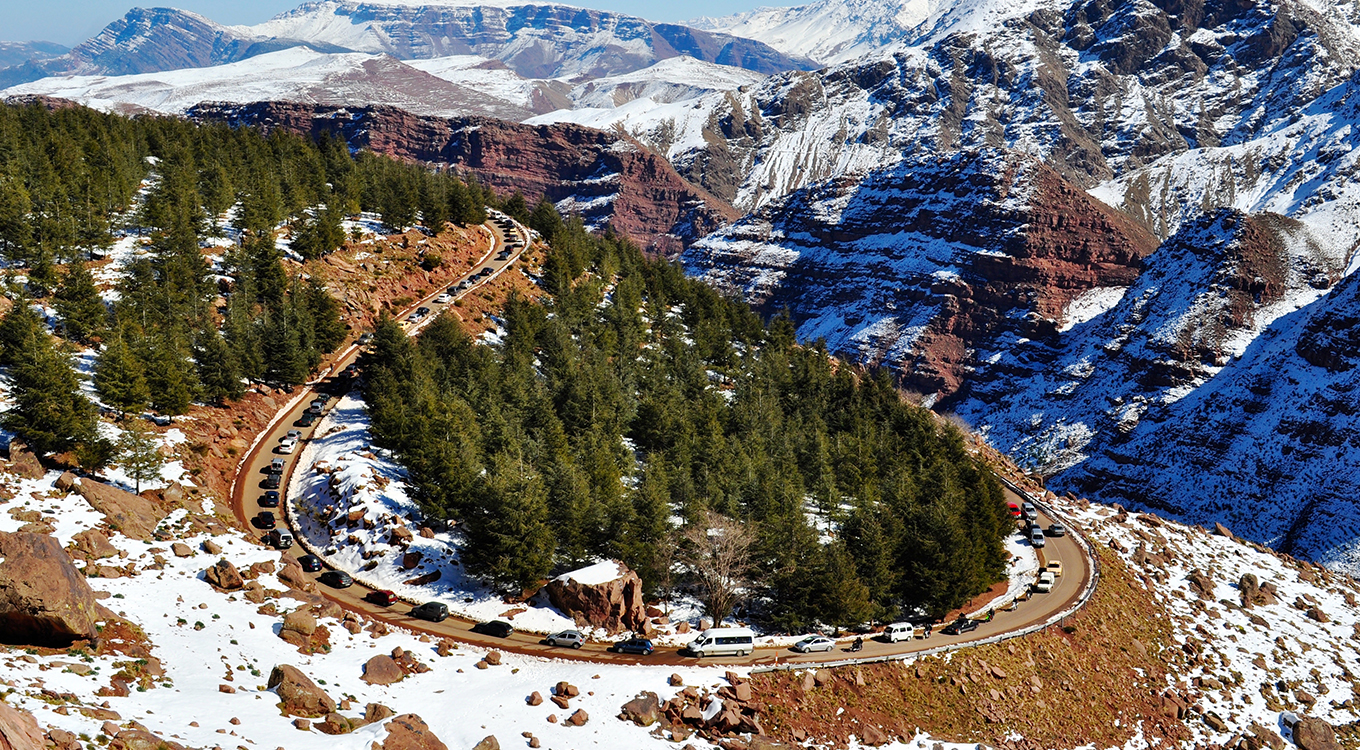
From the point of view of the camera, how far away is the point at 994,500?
8475 centimetres

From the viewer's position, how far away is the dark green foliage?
6344 cm

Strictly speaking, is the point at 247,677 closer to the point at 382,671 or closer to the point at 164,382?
the point at 382,671

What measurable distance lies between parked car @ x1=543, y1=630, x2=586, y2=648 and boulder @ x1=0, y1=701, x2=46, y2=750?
31152mm

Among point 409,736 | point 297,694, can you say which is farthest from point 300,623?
point 409,736

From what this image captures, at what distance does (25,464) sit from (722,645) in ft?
161

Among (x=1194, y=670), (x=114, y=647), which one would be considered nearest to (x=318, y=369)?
(x=114, y=647)

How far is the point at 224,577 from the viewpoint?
50.6 meters

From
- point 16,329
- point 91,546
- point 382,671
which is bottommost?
point 382,671

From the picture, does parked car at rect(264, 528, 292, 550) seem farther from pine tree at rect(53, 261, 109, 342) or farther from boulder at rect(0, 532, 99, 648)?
pine tree at rect(53, 261, 109, 342)

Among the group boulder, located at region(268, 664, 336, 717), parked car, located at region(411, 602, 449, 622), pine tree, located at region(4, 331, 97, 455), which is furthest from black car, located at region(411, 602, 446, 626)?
pine tree, located at region(4, 331, 97, 455)

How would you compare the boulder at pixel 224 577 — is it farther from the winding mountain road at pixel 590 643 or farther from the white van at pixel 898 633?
the white van at pixel 898 633

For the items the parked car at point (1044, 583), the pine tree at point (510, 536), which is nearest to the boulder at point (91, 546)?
the pine tree at point (510, 536)

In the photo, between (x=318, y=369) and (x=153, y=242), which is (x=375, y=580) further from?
(x=153, y=242)

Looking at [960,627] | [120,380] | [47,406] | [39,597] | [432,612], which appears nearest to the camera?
[39,597]
